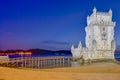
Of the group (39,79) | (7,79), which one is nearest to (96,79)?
(39,79)

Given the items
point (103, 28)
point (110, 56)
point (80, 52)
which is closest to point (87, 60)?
point (80, 52)

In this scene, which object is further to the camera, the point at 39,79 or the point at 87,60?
the point at 87,60

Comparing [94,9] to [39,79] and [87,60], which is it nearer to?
[87,60]

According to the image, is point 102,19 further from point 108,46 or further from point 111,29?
point 108,46

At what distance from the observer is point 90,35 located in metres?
63.2

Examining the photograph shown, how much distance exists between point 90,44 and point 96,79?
166 feet

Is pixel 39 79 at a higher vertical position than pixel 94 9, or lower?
lower

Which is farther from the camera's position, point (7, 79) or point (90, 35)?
point (90, 35)

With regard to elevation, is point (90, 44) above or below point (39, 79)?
above

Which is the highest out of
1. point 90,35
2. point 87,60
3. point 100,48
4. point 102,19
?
point 102,19

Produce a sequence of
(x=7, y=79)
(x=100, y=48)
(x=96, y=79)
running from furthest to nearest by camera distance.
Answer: (x=100, y=48), (x=96, y=79), (x=7, y=79)

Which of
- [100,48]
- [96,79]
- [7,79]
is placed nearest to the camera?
[7,79]

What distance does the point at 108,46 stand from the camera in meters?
61.0

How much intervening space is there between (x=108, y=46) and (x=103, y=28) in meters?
6.14
